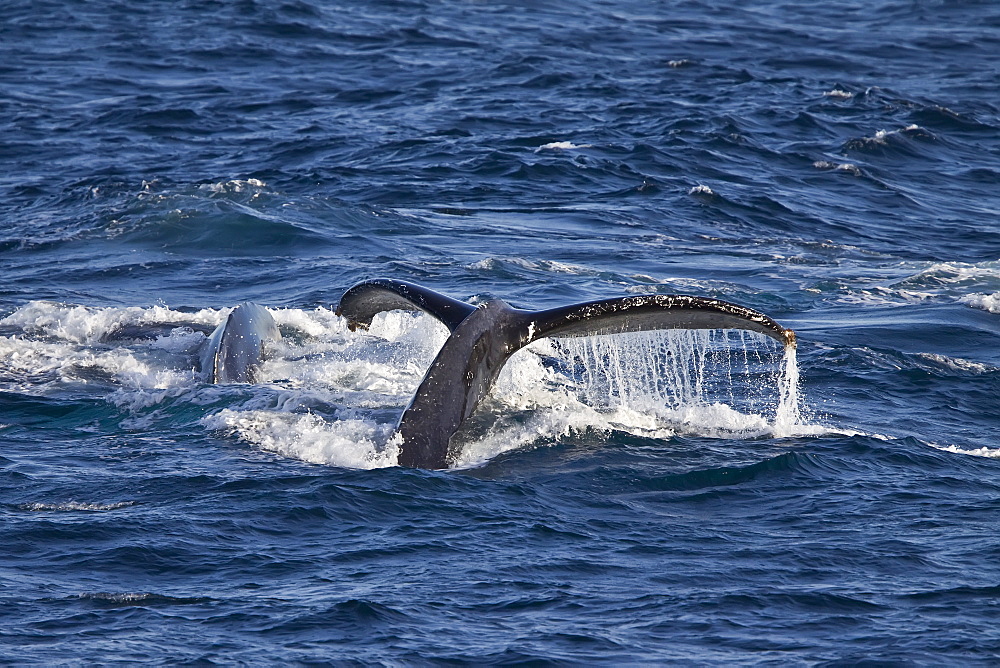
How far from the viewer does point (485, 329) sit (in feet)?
30.3

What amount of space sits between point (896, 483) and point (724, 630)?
9.55 ft

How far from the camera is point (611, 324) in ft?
29.4

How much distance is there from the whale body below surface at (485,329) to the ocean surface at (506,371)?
254 millimetres

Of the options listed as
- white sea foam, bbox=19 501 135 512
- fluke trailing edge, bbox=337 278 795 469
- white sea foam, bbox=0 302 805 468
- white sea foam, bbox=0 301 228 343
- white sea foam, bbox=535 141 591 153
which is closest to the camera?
white sea foam, bbox=19 501 135 512

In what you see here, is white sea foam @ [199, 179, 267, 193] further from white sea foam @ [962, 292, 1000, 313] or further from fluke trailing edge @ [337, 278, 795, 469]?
fluke trailing edge @ [337, 278, 795, 469]

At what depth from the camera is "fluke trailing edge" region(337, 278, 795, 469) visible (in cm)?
887

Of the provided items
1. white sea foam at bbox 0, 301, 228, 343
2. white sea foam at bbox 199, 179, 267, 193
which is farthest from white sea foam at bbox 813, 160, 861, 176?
white sea foam at bbox 0, 301, 228, 343

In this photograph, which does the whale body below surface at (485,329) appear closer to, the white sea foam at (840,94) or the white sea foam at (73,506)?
the white sea foam at (73,506)

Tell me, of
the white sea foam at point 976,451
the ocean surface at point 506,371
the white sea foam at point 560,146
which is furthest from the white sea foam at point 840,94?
the white sea foam at point 976,451

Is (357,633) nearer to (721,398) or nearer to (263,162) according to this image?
(721,398)

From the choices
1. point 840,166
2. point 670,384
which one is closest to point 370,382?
point 670,384

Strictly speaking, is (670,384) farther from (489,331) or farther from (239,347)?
(239,347)

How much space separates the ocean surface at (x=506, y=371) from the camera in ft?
23.7

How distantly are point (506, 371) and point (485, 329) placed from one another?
6.60 ft
